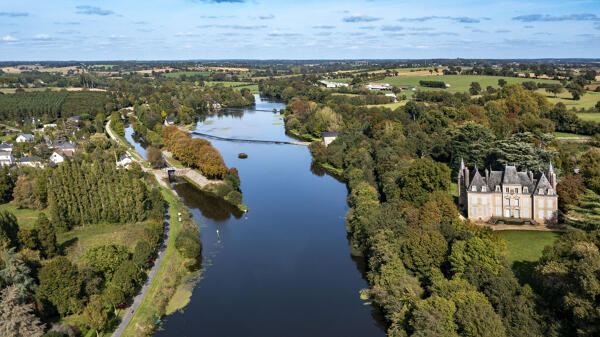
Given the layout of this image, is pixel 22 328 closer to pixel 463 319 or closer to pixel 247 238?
pixel 247 238

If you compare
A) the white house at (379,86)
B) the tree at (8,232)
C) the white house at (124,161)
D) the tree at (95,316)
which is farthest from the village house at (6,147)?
the white house at (379,86)

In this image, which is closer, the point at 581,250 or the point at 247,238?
the point at 581,250

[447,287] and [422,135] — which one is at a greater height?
[422,135]

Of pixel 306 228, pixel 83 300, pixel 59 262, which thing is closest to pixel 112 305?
pixel 83 300

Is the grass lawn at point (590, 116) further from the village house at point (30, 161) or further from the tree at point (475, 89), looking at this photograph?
the village house at point (30, 161)

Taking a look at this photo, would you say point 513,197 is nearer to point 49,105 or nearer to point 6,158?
point 6,158

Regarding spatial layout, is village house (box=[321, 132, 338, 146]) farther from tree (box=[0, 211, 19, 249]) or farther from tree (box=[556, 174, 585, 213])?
tree (box=[0, 211, 19, 249])
